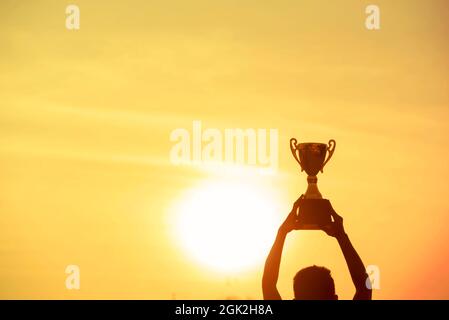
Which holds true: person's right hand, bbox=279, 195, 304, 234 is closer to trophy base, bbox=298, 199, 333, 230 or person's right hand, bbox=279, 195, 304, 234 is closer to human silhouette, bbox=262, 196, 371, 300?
human silhouette, bbox=262, 196, 371, 300

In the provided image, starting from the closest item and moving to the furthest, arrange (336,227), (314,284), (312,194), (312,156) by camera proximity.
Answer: (314,284), (336,227), (312,194), (312,156)

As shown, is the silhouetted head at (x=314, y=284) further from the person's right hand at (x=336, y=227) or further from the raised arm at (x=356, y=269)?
the person's right hand at (x=336, y=227)

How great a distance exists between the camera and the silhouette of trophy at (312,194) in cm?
565

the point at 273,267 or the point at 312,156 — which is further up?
the point at 312,156

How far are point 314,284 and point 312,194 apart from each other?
3266 mm

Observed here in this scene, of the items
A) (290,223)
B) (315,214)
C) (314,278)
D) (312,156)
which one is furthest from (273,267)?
(312,156)

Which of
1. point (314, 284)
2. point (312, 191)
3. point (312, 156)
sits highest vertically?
point (312, 156)

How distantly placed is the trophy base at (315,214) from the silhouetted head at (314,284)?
26.1 inches

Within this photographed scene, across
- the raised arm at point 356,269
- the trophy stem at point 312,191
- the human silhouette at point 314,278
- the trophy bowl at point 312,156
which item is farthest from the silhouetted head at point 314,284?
the trophy bowl at point 312,156

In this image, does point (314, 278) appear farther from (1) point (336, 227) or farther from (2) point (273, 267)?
(1) point (336, 227)

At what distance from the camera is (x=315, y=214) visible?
6336 mm

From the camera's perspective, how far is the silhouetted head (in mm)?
4133

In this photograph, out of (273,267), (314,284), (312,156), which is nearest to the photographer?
(314,284)
